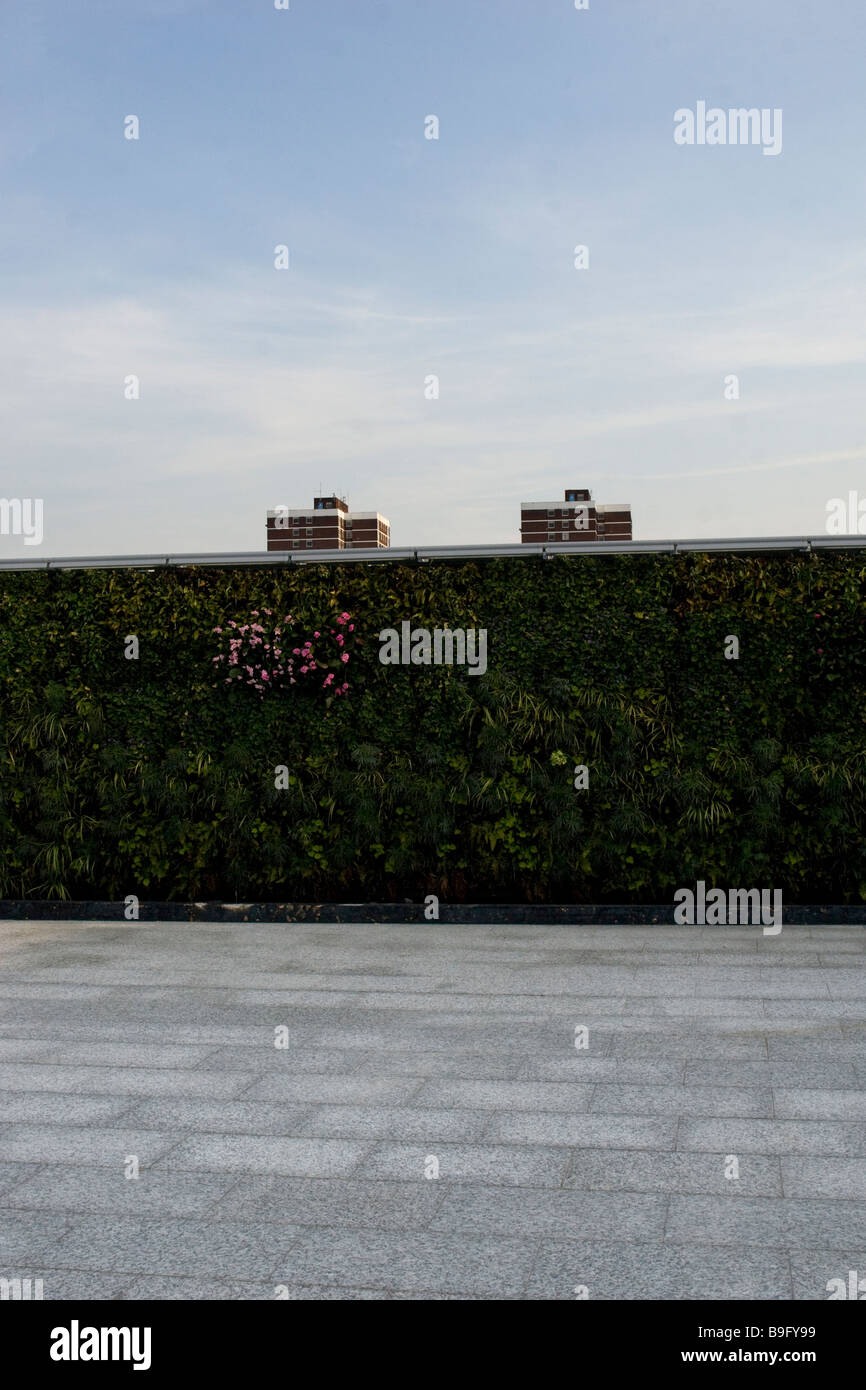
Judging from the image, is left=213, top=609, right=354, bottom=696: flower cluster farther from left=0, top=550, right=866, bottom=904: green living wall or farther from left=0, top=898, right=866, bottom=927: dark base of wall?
left=0, top=898, right=866, bottom=927: dark base of wall

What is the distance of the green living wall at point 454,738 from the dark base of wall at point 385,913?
20 centimetres

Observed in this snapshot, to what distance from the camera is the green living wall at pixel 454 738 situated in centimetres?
1080

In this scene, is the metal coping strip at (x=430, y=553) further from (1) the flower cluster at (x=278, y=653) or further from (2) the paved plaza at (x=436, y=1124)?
(2) the paved plaza at (x=436, y=1124)

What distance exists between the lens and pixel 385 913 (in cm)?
1106

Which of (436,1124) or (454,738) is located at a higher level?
(454,738)

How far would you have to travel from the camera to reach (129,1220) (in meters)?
4.34

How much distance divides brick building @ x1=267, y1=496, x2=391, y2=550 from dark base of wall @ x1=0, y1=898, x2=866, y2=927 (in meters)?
90.7

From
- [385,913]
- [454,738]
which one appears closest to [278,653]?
[454,738]

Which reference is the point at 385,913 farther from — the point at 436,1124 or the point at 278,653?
the point at 436,1124

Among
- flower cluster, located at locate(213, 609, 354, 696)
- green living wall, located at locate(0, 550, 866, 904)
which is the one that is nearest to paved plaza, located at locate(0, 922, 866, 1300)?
green living wall, located at locate(0, 550, 866, 904)

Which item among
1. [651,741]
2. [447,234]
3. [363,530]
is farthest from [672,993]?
[363,530]

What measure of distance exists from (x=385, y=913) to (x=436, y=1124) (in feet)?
18.6

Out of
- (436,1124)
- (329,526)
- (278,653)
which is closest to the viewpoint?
(436,1124)

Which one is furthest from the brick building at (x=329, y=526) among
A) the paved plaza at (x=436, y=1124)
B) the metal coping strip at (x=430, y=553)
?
the paved plaza at (x=436, y=1124)
